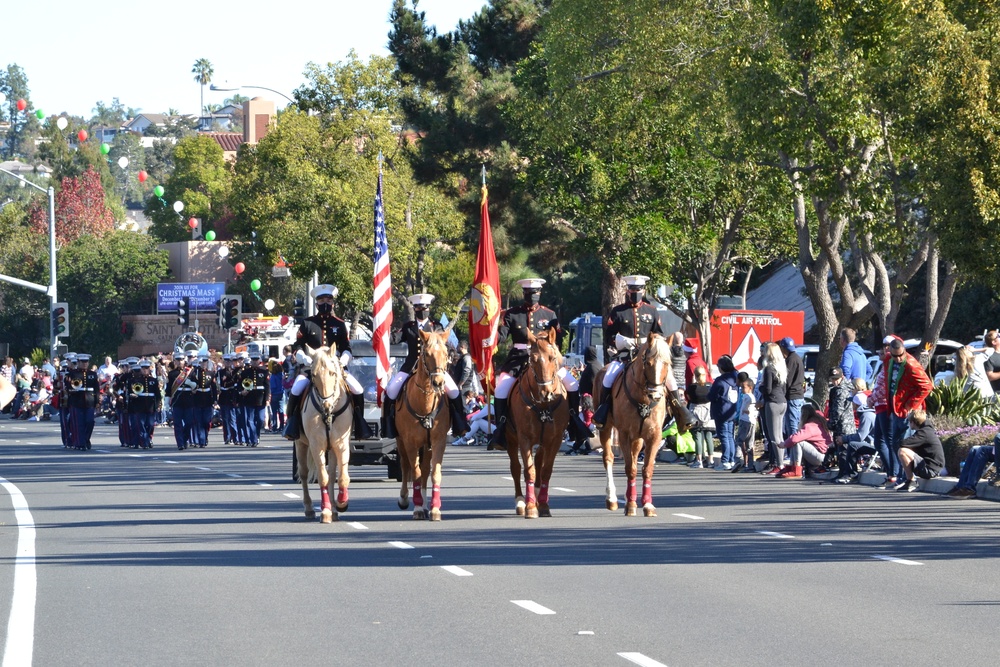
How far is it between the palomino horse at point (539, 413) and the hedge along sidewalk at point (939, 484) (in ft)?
19.0

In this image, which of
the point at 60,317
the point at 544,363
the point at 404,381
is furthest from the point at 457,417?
the point at 60,317

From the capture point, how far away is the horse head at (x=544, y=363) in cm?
1758

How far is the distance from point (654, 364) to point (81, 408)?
20862 millimetres

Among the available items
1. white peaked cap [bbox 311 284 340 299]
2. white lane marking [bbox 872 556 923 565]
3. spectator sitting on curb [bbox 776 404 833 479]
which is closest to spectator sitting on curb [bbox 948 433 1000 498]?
spectator sitting on curb [bbox 776 404 833 479]

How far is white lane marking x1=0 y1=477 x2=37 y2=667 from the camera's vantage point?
989cm

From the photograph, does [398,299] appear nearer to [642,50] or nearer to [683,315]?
[683,315]

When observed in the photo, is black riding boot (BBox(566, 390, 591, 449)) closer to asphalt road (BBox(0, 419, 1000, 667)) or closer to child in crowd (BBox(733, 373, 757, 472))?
asphalt road (BBox(0, 419, 1000, 667))

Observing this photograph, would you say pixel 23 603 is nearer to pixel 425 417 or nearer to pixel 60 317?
pixel 425 417

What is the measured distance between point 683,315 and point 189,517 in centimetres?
2250

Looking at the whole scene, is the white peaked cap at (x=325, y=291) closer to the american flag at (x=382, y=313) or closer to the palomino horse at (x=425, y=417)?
the palomino horse at (x=425, y=417)

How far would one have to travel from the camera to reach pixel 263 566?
552 inches

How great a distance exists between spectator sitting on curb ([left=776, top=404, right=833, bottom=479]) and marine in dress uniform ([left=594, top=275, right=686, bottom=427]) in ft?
16.3

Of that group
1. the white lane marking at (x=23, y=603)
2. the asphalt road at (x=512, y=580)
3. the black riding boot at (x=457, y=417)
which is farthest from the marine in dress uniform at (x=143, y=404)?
the black riding boot at (x=457, y=417)

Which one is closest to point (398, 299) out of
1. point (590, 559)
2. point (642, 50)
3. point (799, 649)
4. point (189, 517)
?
point (642, 50)
